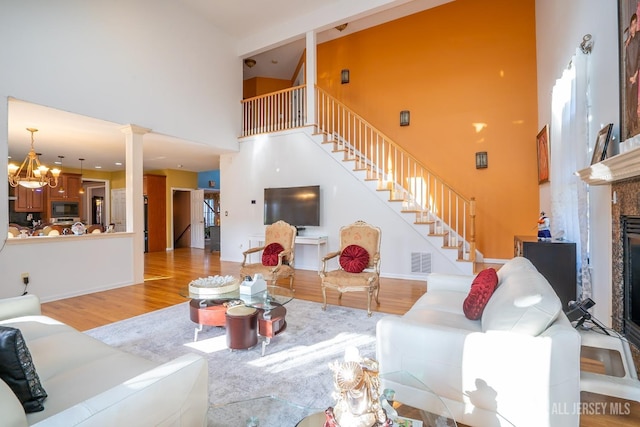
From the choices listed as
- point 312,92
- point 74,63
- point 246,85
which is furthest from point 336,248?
point 246,85

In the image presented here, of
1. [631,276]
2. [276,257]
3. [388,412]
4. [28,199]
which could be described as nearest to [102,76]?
[276,257]

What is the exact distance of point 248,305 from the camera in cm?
280

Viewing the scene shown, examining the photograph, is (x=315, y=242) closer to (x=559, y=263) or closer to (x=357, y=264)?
(x=357, y=264)

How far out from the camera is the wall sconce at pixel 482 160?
590 centimetres

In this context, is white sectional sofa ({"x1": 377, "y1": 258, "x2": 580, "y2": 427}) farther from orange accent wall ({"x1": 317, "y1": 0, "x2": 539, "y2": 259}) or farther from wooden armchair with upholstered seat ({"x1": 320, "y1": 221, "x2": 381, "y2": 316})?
orange accent wall ({"x1": 317, "y1": 0, "x2": 539, "y2": 259})

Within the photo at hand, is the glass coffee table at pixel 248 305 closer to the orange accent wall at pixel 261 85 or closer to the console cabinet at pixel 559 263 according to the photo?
the console cabinet at pixel 559 263

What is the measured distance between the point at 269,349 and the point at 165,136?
4.71 meters

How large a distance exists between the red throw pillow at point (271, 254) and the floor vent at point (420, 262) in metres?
2.36

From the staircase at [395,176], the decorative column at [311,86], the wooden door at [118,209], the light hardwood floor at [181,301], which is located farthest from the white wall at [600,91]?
the wooden door at [118,209]

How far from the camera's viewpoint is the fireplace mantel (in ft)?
6.14

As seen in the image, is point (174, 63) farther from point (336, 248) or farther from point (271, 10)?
point (336, 248)

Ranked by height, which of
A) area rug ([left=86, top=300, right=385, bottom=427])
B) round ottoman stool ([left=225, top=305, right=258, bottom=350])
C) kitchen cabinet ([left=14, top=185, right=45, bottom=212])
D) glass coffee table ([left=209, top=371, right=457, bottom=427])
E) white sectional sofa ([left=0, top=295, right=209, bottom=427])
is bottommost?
area rug ([left=86, top=300, right=385, bottom=427])

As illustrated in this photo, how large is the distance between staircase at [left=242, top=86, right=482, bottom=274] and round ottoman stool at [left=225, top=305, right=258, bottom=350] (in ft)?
11.7

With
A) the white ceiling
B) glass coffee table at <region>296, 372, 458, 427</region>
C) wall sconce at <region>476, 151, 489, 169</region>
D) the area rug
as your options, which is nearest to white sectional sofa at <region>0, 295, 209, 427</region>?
the area rug
